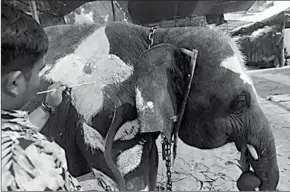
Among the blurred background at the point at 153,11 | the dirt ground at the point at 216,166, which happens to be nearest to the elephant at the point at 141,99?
the blurred background at the point at 153,11

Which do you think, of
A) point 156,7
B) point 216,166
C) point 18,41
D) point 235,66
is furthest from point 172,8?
point 18,41

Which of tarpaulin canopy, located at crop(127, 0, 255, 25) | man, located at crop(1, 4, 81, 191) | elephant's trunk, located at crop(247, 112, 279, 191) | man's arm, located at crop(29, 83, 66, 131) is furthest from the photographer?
tarpaulin canopy, located at crop(127, 0, 255, 25)

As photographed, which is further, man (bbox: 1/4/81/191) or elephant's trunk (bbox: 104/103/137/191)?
elephant's trunk (bbox: 104/103/137/191)

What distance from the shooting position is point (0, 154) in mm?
494

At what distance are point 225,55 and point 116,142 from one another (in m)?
0.49

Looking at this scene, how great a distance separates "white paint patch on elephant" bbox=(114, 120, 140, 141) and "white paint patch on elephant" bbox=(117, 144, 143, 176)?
0.17 feet

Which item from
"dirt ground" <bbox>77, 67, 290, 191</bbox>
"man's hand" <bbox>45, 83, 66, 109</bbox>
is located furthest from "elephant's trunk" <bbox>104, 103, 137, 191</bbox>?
"dirt ground" <bbox>77, 67, 290, 191</bbox>

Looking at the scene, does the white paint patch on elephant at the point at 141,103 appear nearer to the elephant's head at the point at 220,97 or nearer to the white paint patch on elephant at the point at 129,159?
the elephant's head at the point at 220,97

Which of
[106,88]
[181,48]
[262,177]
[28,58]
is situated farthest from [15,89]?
[262,177]

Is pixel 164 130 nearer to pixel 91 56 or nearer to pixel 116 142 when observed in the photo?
pixel 116 142

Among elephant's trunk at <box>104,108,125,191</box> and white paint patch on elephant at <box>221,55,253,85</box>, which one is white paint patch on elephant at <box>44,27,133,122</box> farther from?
white paint patch on elephant at <box>221,55,253,85</box>

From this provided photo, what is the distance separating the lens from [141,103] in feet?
3.73

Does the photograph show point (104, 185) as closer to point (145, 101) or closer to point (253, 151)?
point (145, 101)

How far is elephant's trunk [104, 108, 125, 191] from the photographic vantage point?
3.81 feet
